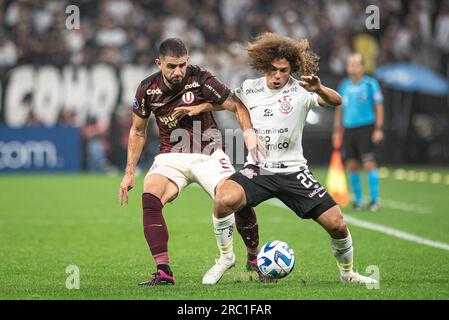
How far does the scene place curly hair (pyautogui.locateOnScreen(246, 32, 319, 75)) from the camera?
25.7 ft

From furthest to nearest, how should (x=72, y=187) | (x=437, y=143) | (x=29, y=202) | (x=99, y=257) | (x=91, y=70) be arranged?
(x=437, y=143) → (x=91, y=70) → (x=72, y=187) → (x=29, y=202) → (x=99, y=257)

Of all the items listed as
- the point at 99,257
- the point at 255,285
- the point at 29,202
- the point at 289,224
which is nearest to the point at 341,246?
the point at 255,285

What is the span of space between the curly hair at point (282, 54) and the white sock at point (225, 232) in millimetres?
1245

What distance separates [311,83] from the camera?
7383mm

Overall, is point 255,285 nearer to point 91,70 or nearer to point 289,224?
point 289,224

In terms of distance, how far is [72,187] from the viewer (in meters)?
18.9

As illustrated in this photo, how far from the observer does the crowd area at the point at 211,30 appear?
2369cm

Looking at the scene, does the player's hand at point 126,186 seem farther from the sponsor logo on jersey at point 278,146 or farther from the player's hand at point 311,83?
the player's hand at point 311,83

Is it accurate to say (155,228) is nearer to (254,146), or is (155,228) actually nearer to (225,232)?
(225,232)

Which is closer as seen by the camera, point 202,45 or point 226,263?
point 226,263

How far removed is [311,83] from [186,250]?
3270 millimetres

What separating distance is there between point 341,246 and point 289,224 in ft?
16.1

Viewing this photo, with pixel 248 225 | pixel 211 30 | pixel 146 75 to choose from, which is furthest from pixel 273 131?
pixel 211 30

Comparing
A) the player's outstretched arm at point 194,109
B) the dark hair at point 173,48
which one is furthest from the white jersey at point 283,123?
the dark hair at point 173,48
